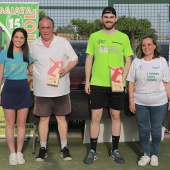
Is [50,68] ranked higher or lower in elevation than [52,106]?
higher

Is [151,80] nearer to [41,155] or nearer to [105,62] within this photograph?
[105,62]

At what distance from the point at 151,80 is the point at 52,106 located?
4.09 ft

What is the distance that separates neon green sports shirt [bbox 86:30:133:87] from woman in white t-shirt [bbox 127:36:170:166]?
183mm

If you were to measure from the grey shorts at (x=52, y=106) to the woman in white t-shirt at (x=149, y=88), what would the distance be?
2.64 feet

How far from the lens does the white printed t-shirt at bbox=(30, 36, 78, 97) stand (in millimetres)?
4152

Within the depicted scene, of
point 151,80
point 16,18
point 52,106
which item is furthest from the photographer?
point 16,18

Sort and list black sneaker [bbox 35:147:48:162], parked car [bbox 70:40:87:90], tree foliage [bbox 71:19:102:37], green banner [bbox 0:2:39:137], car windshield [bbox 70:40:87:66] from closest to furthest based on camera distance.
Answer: black sneaker [bbox 35:147:48:162], green banner [bbox 0:2:39:137], tree foliage [bbox 71:19:102:37], parked car [bbox 70:40:87:90], car windshield [bbox 70:40:87:66]

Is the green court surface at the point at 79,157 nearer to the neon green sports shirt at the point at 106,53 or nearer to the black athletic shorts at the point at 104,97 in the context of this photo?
the black athletic shorts at the point at 104,97

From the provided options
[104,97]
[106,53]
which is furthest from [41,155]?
[106,53]

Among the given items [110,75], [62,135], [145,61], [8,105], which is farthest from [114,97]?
[8,105]

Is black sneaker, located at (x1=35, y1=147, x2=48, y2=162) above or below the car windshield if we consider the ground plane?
below

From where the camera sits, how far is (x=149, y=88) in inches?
159

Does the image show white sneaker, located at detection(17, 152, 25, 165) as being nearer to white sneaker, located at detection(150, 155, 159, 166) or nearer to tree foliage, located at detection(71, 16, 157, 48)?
white sneaker, located at detection(150, 155, 159, 166)

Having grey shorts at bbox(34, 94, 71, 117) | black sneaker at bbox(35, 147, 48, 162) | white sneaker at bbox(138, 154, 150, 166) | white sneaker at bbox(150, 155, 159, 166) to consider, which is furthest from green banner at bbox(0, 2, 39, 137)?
white sneaker at bbox(150, 155, 159, 166)
